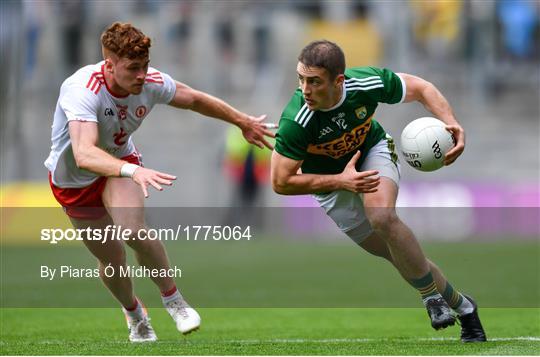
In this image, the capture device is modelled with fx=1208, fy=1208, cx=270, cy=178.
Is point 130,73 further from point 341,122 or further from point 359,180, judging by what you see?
point 359,180

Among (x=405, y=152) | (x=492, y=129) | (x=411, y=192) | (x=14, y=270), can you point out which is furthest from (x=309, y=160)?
(x=492, y=129)

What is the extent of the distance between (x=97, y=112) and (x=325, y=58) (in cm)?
169

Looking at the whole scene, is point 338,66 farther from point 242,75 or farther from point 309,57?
point 242,75

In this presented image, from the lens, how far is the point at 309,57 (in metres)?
7.99

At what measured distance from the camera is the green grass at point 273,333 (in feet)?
27.0

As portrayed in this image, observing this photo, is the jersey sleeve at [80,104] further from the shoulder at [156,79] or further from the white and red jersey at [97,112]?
the shoulder at [156,79]

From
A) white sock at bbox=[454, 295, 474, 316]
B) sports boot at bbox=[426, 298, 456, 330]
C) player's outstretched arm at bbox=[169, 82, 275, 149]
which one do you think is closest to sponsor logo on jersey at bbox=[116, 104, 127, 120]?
player's outstretched arm at bbox=[169, 82, 275, 149]

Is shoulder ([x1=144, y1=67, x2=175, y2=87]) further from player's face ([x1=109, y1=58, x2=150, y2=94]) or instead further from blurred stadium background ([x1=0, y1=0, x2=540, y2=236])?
blurred stadium background ([x1=0, y1=0, x2=540, y2=236])

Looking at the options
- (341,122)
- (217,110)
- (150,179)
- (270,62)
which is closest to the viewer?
(150,179)

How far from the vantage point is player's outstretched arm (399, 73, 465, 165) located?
8.27m

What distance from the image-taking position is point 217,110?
924 cm

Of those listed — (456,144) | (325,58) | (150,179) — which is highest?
(325,58)

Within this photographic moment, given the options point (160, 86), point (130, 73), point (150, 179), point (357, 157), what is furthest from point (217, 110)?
point (150, 179)

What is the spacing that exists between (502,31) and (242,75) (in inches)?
248
